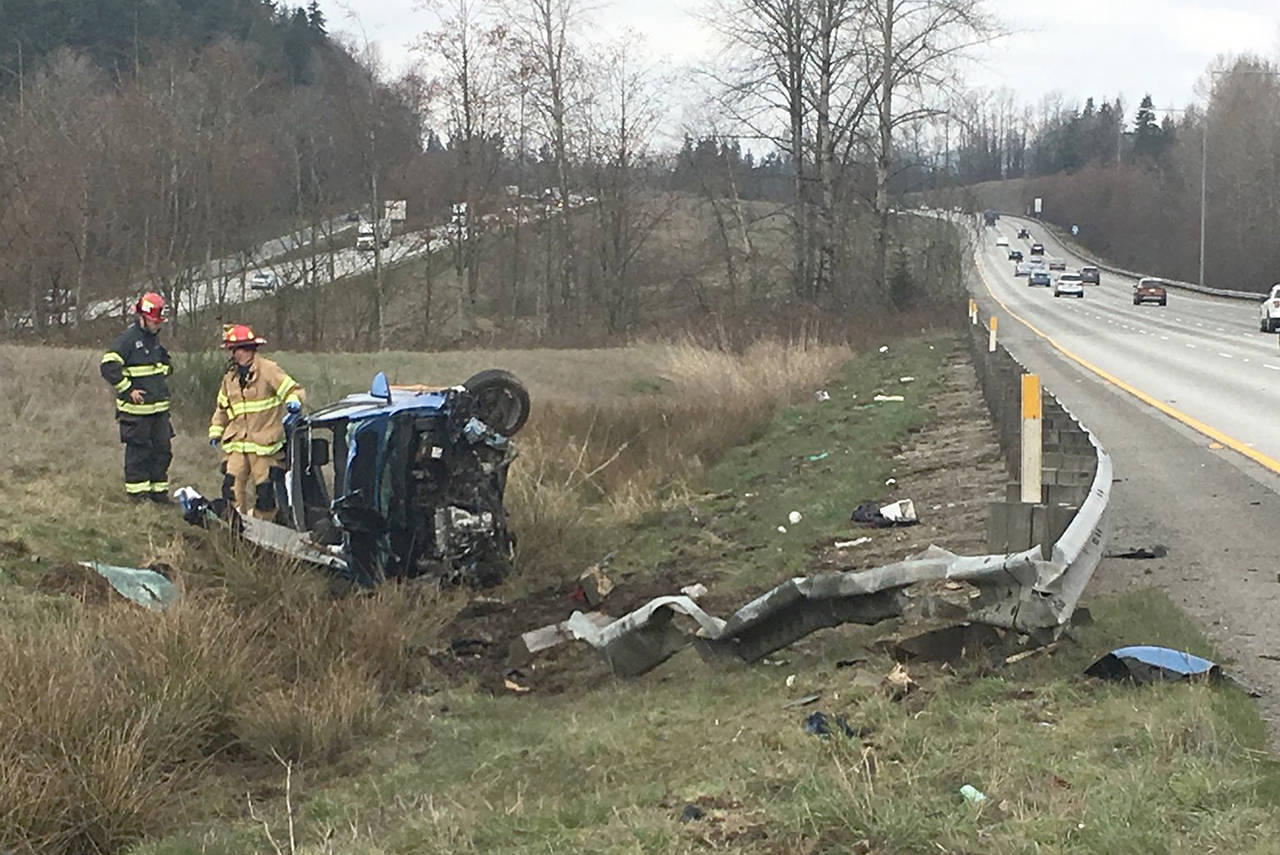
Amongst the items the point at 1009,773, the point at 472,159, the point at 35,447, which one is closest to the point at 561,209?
the point at 472,159

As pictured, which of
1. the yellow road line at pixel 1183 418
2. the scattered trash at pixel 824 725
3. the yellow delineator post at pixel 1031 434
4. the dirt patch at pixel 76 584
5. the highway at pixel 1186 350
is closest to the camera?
the scattered trash at pixel 824 725

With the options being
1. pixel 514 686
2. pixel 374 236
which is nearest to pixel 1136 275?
pixel 374 236

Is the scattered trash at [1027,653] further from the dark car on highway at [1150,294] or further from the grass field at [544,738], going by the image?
the dark car on highway at [1150,294]

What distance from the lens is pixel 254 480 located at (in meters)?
10.0

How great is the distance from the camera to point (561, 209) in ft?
151

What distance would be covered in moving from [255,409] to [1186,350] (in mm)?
23690

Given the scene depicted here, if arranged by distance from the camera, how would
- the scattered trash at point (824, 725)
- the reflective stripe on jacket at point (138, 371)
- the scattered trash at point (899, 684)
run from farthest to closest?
the reflective stripe on jacket at point (138, 371) → the scattered trash at point (899, 684) → the scattered trash at point (824, 725)

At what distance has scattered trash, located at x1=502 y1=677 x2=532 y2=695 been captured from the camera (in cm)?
700

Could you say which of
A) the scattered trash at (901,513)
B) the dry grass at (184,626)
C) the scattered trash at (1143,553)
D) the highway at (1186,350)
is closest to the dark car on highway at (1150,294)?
the highway at (1186,350)

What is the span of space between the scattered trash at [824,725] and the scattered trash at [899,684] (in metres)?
0.31

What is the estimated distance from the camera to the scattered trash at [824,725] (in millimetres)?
4812

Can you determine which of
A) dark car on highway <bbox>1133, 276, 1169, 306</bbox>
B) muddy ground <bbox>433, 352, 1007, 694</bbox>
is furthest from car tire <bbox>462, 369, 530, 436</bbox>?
dark car on highway <bbox>1133, 276, 1169, 306</bbox>

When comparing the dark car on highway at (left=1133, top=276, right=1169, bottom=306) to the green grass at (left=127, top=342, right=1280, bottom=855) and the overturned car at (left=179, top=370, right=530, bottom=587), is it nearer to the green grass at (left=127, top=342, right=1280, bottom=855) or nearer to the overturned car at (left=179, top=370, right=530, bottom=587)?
the overturned car at (left=179, top=370, right=530, bottom=587)

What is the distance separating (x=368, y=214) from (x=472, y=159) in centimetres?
400
